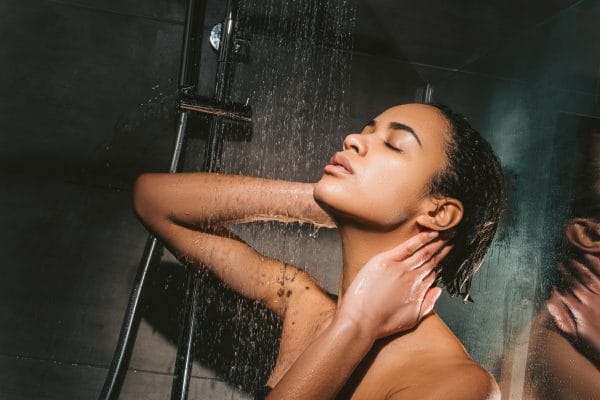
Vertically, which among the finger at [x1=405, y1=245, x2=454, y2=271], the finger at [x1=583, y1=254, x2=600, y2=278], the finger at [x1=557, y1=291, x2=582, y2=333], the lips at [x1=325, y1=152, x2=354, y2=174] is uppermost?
the lips at [x1=325, y1=152, x2=354, y2=174]

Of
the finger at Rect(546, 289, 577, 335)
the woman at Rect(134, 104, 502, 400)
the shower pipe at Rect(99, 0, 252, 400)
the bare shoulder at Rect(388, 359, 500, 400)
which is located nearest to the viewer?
the bare shoulder at Rect(388, 359, 500, 400)

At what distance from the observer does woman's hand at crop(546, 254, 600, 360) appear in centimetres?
123

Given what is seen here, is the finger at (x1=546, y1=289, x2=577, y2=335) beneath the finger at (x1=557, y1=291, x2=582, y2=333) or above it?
beneath

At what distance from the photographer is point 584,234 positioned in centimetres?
129

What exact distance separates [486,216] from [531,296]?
282 mm

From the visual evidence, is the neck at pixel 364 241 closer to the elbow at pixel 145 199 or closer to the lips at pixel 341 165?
the lips at pixel 341 165

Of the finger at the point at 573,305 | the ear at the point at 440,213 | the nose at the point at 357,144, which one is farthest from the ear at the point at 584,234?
the nose at the point at 357,144

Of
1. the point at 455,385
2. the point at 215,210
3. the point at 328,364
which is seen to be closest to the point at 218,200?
the point at 215,210

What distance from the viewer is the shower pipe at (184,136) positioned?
5.53ft

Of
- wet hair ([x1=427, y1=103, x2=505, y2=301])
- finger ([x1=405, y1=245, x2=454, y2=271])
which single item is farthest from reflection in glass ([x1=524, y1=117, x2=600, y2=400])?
finger ([x1=405, y1=245, x2=454, y2=271])

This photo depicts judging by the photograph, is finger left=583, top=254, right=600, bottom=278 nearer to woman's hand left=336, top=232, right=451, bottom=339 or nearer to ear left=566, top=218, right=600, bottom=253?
ear left=566, top=218, right=600, bottom=253

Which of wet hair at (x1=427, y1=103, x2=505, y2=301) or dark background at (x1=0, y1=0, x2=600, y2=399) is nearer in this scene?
wet hair at (x1=427, y1=103, x2=505, y2=301)

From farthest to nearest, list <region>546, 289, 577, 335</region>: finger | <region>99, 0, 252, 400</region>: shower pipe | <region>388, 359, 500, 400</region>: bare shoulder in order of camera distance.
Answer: <region>99, 0, 252, 400</region>: shower pipe → <region>546, 289, 577, 335</region>: finger → <region>388, 359, 500, 400</region>: bare shoulder

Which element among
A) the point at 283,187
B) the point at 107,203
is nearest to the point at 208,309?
the point at 107,203
